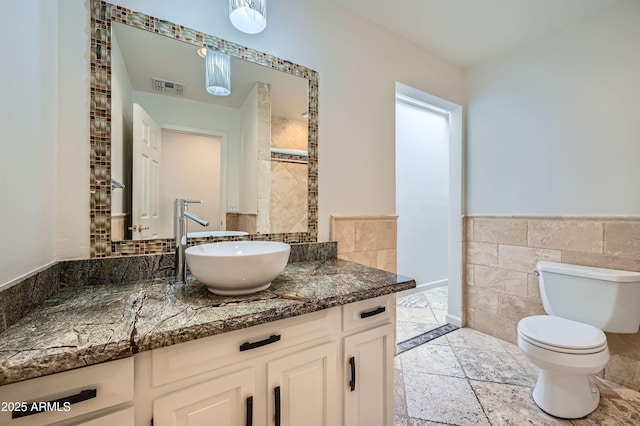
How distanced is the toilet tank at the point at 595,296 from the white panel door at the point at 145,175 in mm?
2378

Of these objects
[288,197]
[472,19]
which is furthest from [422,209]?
[288,197]

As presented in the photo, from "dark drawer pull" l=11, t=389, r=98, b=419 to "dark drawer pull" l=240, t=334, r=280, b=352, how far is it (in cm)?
34

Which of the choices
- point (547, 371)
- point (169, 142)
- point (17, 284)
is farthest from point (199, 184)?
point (547, 371)

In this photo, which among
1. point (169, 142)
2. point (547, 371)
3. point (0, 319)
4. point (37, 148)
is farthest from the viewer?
point (547, 371)

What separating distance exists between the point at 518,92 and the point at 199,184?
97.3 inches

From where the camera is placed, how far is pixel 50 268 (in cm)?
94

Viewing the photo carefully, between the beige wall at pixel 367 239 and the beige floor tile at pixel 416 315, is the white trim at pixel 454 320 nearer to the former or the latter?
the beige floor tile at pixel 416 315

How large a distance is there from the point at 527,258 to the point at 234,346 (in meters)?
2.29

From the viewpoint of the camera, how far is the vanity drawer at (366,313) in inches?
40.7

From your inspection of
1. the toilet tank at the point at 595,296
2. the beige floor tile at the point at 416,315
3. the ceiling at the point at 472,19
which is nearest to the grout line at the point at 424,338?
the beige floor tile at the point at 416,315

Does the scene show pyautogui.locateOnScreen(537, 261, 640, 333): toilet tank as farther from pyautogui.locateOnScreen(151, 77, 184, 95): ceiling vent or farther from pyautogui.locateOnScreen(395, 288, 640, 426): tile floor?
pyautogui.locateOnScreen(151, 77, 184, 95): ceiling vent

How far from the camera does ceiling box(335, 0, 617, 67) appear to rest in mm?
1727

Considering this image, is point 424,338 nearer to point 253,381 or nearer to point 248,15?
point 253,381

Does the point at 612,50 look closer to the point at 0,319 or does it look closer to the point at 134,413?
the point at 134,413
